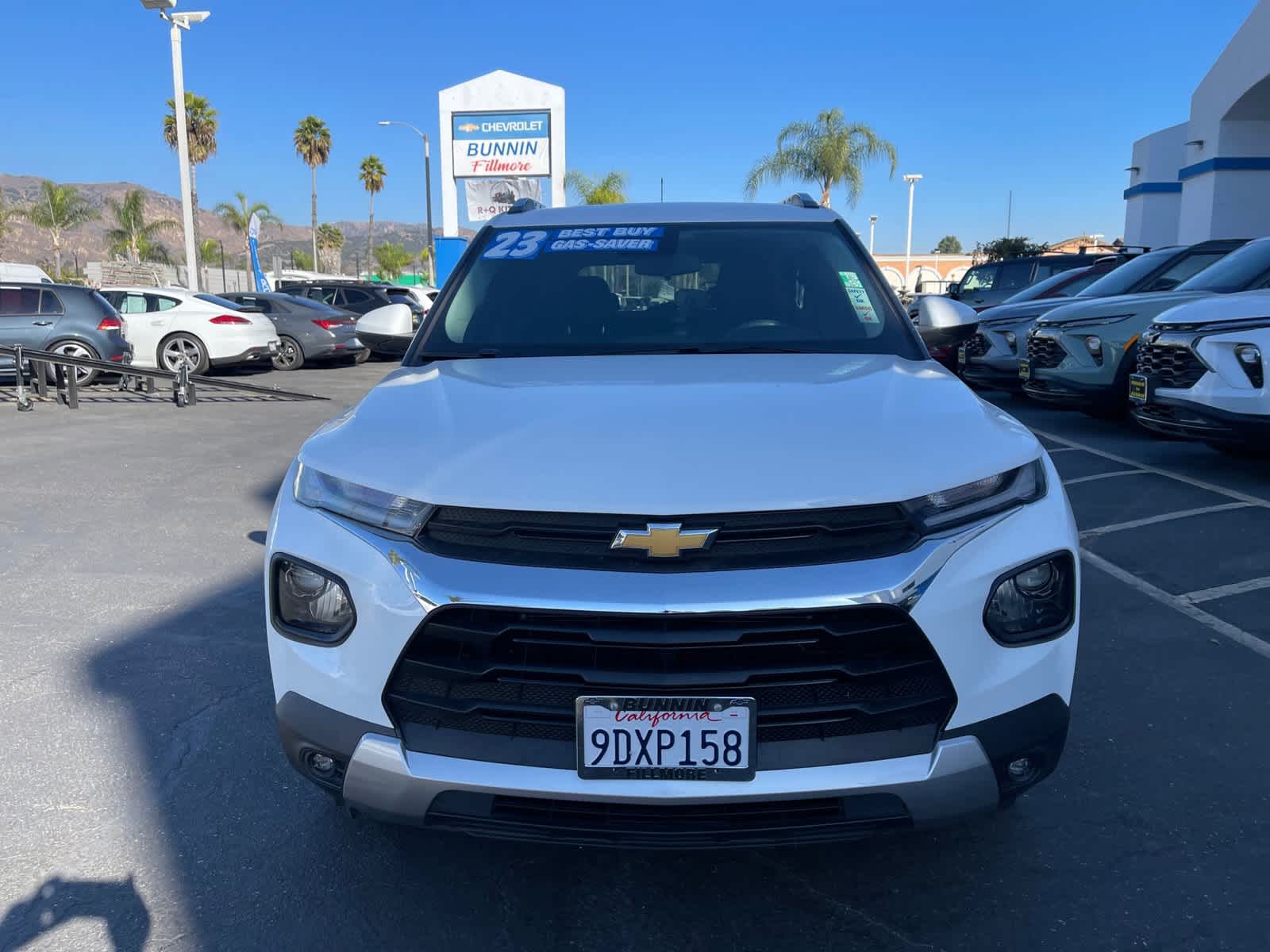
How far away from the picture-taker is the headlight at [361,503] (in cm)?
200

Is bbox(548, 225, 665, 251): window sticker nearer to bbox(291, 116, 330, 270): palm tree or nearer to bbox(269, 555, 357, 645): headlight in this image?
bbox(269, 555, 357, 645): headlight

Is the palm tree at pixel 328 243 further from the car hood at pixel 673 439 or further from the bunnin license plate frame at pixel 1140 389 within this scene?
the car hood at pixel 673 439

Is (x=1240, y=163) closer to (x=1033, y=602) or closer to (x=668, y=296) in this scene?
(x=668, y=296)

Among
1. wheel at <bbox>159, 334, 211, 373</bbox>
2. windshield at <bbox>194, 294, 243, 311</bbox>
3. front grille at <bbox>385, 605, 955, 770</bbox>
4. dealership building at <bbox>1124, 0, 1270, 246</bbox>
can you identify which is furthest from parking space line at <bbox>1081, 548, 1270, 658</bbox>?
dealership building at <bbox>1124, 0, 1270, 246</bbox>

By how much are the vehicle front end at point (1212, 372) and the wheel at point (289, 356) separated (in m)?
14.6

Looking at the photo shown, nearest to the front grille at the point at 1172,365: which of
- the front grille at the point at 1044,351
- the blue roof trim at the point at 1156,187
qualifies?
the front grille at the point at 1044,351

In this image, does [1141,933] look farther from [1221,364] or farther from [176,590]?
[1221,364]

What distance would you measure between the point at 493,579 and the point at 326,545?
0.41 meters

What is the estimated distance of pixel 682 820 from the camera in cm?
191

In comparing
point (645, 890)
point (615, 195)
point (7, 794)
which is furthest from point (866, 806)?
point (615, 195)

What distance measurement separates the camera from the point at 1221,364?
246 inches

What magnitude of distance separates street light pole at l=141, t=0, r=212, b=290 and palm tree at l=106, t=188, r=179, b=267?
32819mm

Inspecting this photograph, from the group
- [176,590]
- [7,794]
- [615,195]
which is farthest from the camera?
[615,195]

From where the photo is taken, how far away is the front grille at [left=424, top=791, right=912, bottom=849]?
190 centimetres
